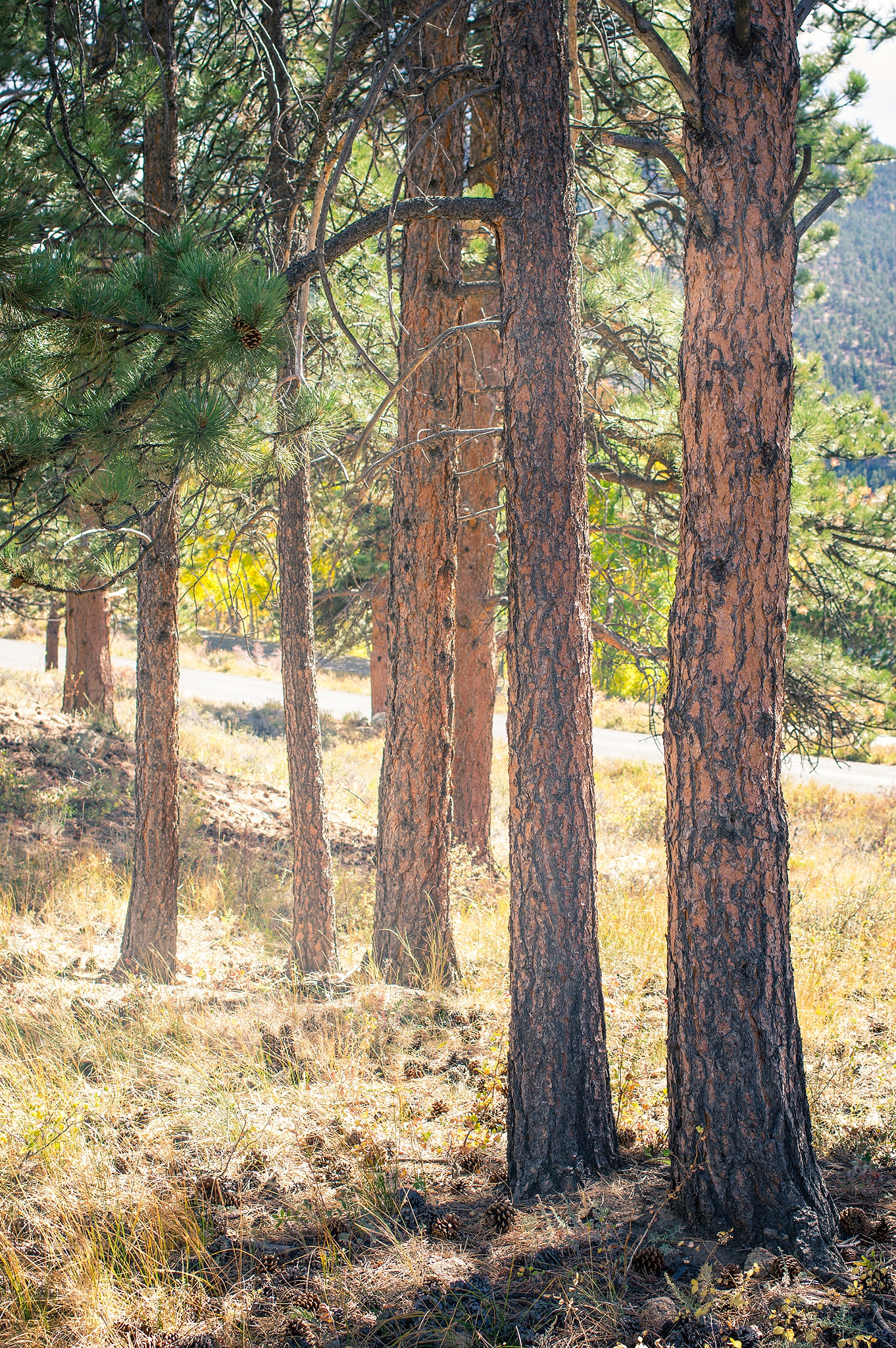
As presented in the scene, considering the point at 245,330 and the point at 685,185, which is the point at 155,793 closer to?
the point at 245,330

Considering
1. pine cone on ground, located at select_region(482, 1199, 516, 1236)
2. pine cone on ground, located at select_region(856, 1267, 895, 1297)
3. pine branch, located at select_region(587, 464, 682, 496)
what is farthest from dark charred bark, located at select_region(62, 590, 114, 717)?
pine cone on ground, located at select_region(856, 1267, 895, 1297)

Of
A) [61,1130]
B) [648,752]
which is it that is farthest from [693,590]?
[648,752]

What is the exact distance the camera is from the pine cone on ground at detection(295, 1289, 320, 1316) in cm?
253

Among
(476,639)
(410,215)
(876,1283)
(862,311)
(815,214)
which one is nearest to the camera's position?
(876,1283)

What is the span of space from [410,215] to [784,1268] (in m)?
4.00

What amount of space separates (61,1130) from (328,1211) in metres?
1.08

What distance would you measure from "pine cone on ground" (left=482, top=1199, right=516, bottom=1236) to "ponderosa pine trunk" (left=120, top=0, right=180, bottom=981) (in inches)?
126

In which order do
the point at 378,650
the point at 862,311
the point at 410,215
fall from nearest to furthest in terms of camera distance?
the point at 410,215 < the point at 378,650 < the point at 862,311

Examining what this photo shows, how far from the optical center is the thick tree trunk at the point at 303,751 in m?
5.69

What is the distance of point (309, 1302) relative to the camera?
254 cm

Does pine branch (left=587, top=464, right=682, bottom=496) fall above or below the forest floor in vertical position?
above

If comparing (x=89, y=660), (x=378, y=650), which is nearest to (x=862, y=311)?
(x=378, y=650)

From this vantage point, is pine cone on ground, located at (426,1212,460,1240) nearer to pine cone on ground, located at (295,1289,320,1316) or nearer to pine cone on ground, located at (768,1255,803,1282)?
pine cone on ground, located at (295,1289,320,1316)

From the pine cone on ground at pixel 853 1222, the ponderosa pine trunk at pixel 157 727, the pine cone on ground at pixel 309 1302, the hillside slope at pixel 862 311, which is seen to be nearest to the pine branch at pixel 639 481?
the ponderosa pine trunk at pixel 157 727
